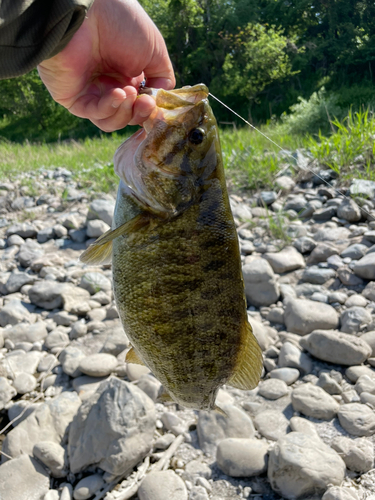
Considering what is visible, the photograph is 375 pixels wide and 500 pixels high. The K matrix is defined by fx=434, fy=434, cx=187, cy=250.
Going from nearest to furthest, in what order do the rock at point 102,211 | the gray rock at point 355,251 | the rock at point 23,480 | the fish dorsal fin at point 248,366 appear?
the fish dorsal fin at point 248,366 < the rock at point 23,480 < the gray rock at point 355,251 < the rock at point 102,211

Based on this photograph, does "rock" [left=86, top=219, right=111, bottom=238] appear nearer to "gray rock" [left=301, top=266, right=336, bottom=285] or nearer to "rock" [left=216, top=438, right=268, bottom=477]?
"gray rock" [left=301, top=266, right=336, bottom=285]

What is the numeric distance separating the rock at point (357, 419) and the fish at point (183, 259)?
70.1 inches

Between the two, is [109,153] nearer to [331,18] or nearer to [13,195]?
[13,195]

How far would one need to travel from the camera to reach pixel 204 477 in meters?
3.08

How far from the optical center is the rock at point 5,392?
151 inches

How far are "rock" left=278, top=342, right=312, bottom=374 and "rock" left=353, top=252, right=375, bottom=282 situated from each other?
1.39 m

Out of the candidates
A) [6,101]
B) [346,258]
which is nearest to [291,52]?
[6,101]

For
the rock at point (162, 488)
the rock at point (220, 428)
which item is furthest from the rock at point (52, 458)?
the rock at point (220, 428)

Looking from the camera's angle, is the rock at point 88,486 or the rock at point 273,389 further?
the rock at point 273,389

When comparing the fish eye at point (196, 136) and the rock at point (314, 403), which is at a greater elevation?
the fish eye at point (196, 136)

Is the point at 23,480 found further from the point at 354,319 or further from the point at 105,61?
the point at 354,319

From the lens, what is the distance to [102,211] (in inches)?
275

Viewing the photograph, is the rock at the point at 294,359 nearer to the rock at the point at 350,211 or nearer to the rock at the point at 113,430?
the rock at the point at 113,430

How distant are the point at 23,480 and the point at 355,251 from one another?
13.9 feet
